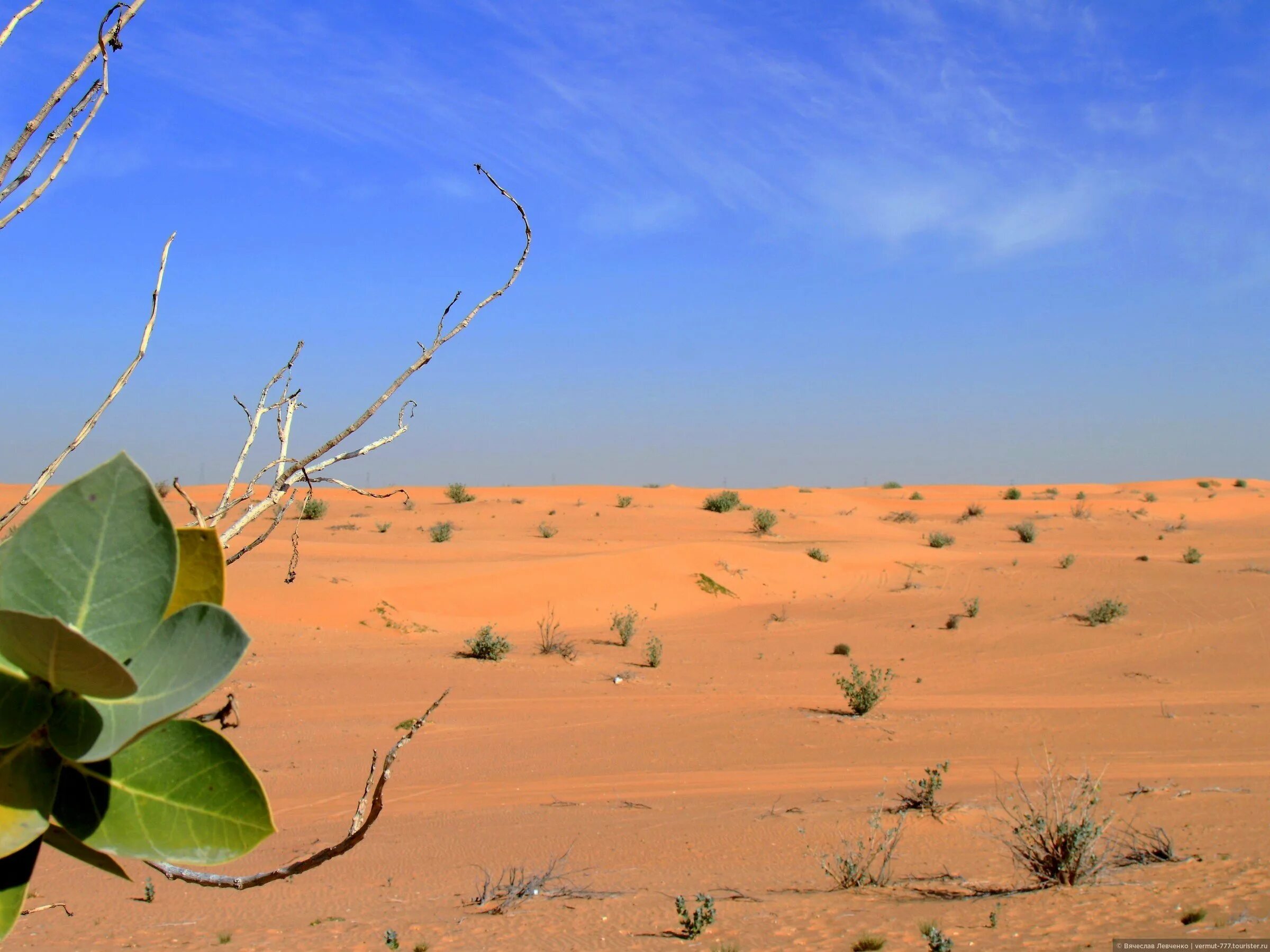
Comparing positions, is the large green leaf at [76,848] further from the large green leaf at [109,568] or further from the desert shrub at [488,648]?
the desert shrub at [488,648]

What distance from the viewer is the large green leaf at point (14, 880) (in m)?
0.85

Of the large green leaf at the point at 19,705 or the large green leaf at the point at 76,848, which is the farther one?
the large green leaf at the point at 76,848

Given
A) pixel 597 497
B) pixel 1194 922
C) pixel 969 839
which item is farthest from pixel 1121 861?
pixel 597 497

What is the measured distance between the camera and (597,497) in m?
51.5

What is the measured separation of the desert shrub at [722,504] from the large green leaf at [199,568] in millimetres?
39132

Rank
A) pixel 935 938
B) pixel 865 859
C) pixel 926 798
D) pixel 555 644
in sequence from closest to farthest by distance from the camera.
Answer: pixel 935 938, pixel 865 859, pixel 926 798, pixel 555 644

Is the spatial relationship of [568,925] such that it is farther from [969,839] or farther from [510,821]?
[969,839]

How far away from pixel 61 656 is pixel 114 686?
0.04 m

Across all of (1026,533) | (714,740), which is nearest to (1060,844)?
(714,740)

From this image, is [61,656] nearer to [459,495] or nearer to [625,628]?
[625,628]

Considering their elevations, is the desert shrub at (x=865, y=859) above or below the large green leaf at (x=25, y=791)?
below

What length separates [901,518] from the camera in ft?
135

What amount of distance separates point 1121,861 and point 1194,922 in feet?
5.36

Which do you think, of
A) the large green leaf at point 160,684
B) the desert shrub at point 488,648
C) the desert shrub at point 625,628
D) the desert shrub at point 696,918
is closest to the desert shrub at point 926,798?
the desert shrub at point 696,918
